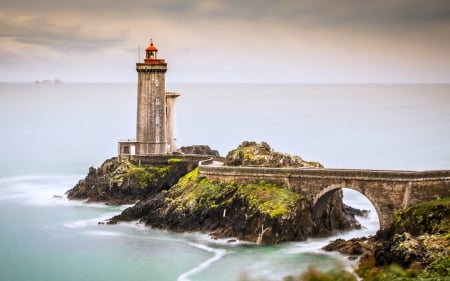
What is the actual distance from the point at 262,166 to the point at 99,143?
5941 cm

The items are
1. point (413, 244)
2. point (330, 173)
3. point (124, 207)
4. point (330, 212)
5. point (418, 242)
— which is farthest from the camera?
point (124, 207)

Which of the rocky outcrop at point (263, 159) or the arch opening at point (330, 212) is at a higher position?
the rocky outcrop at point (263, 159)

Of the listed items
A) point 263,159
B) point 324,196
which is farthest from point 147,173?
point 324,196

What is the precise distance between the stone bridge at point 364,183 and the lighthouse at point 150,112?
1335 centimetres

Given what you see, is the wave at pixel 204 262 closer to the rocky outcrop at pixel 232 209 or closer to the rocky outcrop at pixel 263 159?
the rocky outcrop at pixel 232 209

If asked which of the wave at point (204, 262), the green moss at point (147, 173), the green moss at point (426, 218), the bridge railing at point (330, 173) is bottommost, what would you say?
the wave at point (204, 262)

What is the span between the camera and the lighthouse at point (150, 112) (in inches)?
2554

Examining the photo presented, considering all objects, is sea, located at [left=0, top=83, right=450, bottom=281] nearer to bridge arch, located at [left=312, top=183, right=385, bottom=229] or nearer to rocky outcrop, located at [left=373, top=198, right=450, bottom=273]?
bridge arch, located at [left=312, top=183, right=385, bottom=229]

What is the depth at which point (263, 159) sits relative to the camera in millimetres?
54469

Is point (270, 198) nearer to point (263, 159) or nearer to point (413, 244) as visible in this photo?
point (263, 159)

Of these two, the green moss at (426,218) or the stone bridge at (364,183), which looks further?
the stone bridge at (364,183)

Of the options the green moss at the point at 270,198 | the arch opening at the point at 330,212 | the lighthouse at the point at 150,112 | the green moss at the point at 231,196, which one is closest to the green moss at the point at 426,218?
the arch opening at the point at 330,212

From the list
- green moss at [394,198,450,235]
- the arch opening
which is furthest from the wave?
green moss at [394,198,450,235]

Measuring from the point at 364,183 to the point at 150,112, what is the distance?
21.6m
